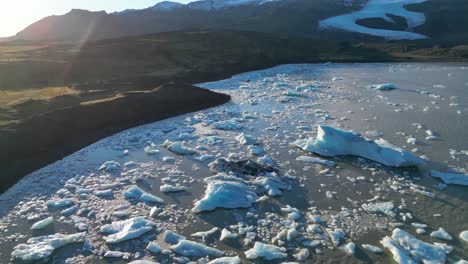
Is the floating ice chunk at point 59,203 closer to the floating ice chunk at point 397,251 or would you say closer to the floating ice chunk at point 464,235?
the floating ice chunk at point 397,251

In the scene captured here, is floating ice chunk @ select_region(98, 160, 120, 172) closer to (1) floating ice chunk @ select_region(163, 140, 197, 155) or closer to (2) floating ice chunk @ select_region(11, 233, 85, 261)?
Result: (1) floating ice chunk @ select_region(163, 140, 197, 155)

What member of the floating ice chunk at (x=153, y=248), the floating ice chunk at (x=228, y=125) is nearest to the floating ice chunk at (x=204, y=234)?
the floating ice chunk at (x=153, y=248)

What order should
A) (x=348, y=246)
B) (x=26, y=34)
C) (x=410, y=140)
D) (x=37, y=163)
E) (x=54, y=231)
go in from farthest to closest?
(x=26, y=34) → (x=410, y=140) → (x=37, y=163) → (x=54, y=231) → (x=348, y=246)

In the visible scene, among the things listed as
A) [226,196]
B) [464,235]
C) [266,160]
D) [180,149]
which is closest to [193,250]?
[226,196]

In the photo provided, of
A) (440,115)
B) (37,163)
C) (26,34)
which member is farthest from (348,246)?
(26,34)

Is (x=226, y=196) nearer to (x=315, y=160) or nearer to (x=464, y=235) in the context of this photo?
(x=315, y=160)

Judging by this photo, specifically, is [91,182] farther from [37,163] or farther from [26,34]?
[26,34]

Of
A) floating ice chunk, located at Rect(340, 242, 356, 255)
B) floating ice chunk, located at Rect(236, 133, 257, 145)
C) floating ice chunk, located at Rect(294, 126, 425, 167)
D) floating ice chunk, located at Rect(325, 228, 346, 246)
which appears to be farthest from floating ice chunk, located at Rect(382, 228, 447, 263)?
Result: floating ice chunk, located at Rect(236, 133, 257, 145)

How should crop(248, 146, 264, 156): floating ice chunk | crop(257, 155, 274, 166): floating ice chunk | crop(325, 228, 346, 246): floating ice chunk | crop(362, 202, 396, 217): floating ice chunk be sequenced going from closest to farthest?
1. crop(325, 228, 346, 246): floating ice chunk
2. crop(362, 202, 396, 217): floating ice chunk
3. crop(257, 155, 274, 166): floating ice chunk
4. crop(248, 146, 264, 156): floating ice chunk
